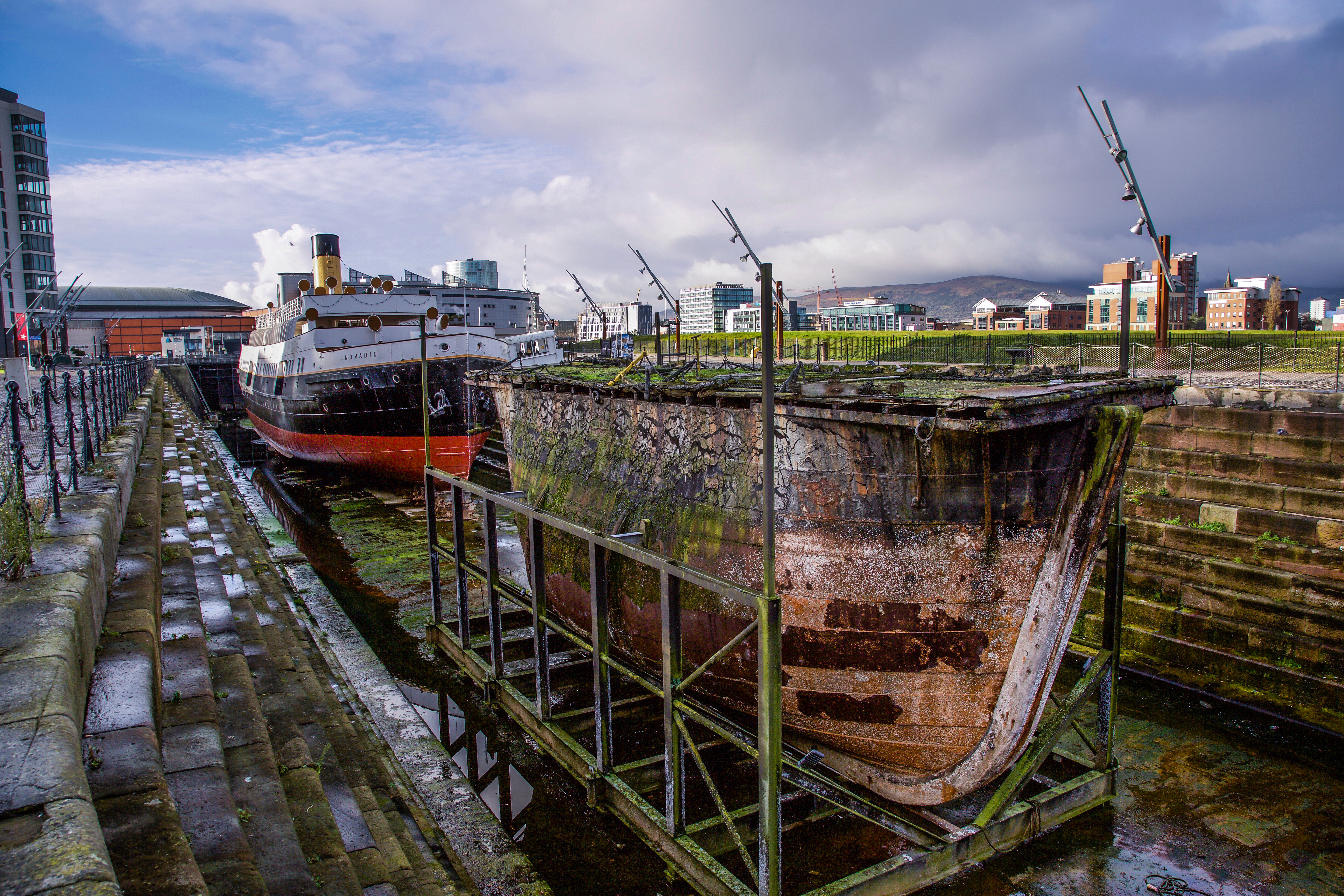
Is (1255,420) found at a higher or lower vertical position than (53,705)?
higher

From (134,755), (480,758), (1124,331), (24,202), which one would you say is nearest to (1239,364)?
(1124,331)

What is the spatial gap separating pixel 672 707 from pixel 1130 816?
4183 mm

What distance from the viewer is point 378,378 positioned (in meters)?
20.3

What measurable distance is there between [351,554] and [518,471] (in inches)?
244

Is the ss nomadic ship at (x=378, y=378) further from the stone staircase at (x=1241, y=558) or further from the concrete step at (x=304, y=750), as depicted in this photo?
the stone staircase at (x=1241, y=558)

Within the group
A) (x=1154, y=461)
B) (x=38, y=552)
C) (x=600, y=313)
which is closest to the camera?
(x=38, y=552)

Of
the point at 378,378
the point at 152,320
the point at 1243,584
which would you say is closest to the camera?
the point at 1243,584

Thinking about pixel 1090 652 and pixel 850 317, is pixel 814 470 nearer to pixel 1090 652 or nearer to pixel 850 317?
pixel 1090 652

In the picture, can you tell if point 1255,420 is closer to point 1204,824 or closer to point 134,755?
point 1204,824

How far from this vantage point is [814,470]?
5875 mm

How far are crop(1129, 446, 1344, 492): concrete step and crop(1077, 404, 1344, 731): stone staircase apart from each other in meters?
0.01

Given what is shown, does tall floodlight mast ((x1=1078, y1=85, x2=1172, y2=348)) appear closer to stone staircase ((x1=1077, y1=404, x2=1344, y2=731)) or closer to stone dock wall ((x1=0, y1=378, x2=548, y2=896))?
stone staircase ((x1=1077, y1=404, x2=1344, y2=731))

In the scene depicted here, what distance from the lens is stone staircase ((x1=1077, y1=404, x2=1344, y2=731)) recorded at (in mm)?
8227

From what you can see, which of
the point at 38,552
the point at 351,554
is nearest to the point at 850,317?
the point at 351,554
